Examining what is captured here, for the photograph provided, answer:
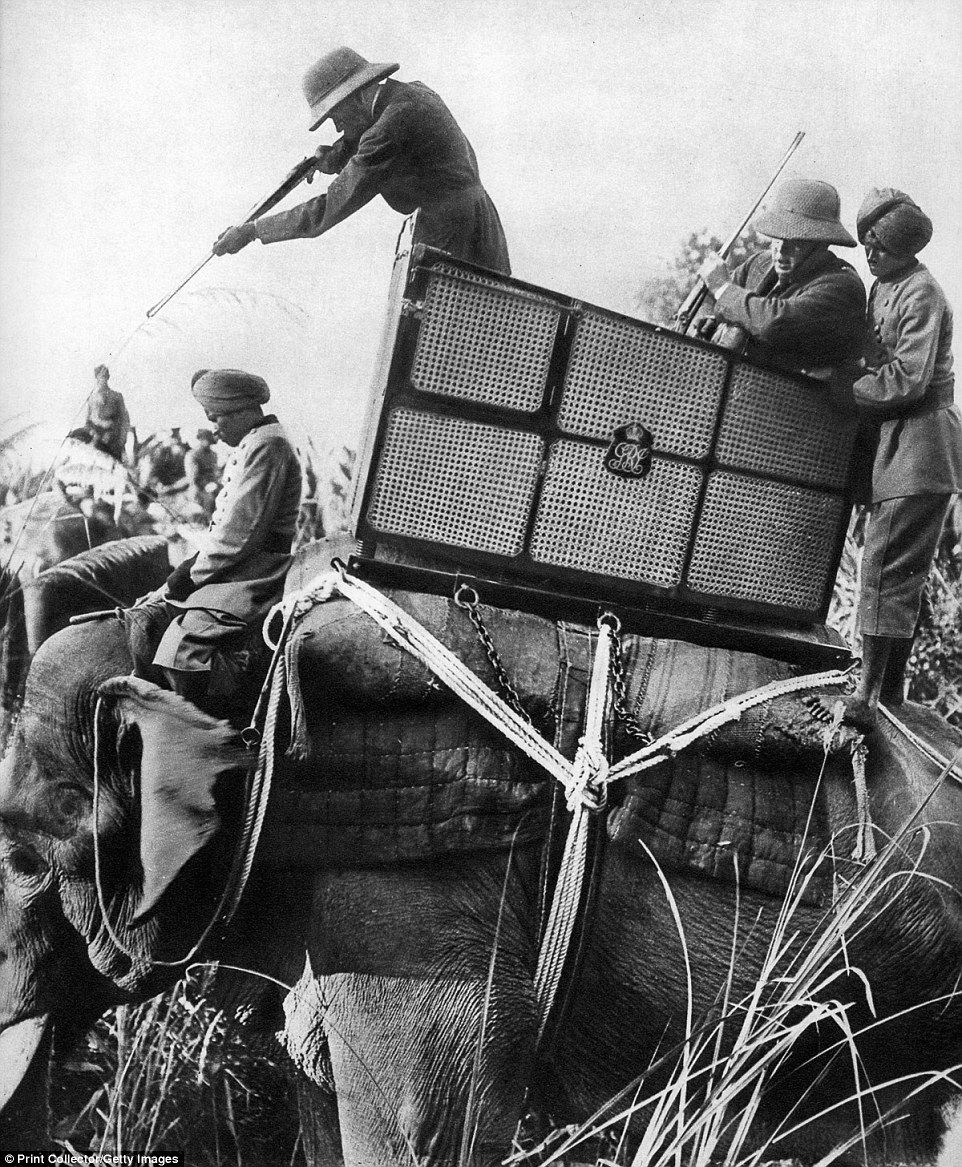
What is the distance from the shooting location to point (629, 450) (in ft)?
6.33

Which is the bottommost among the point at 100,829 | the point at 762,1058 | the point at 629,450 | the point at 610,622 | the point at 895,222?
the point at 762,1058

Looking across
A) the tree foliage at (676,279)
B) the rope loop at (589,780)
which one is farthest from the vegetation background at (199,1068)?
the rope loop at (589,780)

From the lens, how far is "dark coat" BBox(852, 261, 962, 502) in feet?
6.59

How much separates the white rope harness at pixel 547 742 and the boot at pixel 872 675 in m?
0.34

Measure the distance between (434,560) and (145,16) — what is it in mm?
969

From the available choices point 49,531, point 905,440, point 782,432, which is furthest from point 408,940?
point 905,440

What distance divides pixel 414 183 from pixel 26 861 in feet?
3.86

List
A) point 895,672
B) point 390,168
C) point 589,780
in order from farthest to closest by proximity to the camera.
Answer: point 895,672 < point 390,168 < point 589,780

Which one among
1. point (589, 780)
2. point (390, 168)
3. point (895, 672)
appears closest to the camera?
point (589, 780)

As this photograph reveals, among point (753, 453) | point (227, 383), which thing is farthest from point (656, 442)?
point (227, 383)

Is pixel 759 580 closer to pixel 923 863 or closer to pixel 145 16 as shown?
pixel 923 863

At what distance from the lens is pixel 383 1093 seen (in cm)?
192

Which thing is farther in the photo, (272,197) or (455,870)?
(272,197)

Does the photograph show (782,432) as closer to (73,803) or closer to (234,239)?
(234,239)
